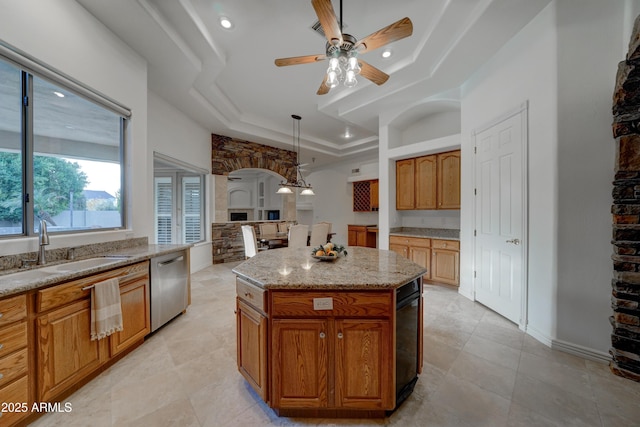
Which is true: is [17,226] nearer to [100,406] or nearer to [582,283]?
[100,406]

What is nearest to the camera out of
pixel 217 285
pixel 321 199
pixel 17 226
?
pixel 17 226

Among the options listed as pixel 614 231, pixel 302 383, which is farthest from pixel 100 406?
pixel 614 231

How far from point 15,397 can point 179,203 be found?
4.74m

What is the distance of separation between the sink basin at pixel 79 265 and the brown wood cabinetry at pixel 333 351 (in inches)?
64.2

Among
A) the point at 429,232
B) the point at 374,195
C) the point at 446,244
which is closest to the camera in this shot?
the point at 446,244

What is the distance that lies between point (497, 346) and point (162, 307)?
3385 millimetres

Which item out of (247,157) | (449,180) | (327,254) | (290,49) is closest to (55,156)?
(327,254)

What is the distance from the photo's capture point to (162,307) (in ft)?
8.56

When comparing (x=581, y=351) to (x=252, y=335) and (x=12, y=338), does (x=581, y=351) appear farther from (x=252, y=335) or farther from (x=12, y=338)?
(x=12, y=338)

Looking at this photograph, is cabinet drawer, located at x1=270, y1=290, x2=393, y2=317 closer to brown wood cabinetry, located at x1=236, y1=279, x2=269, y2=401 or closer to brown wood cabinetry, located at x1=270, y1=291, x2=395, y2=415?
brown wood cabinetry, located at x1=270, y1=291, x2=395, y2=415

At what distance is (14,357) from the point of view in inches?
53.9

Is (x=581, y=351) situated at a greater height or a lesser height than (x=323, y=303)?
lesser

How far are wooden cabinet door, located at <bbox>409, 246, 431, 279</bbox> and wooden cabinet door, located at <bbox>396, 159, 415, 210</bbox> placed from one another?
79cm

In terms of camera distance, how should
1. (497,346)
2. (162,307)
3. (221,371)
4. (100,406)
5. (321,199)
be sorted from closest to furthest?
(100,406) → (221,371) → (497,346) → (162,307) → (321,199)
